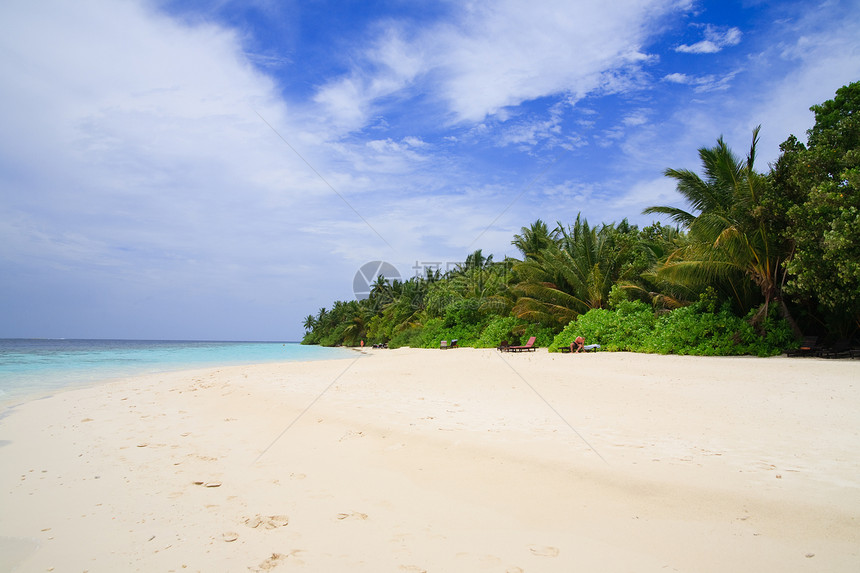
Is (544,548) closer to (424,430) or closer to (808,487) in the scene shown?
(808,487)

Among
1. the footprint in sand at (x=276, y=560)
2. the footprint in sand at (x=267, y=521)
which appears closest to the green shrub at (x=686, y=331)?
the footprint in sand at (x=267, y=521)

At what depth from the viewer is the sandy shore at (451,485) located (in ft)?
9.31

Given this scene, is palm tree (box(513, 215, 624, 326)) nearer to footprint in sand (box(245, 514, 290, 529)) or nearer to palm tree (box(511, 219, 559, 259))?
palm tree (box(511, 219, 559, 259))

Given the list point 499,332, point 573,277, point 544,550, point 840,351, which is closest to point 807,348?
point 840,351

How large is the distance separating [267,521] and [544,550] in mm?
1967

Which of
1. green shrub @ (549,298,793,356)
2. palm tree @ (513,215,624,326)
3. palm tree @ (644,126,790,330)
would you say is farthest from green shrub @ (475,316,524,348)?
palm tree @ (644,126,790,330)

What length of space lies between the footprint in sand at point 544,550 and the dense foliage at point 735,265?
38.3 ft

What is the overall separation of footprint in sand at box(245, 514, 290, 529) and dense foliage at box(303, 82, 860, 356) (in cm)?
1287

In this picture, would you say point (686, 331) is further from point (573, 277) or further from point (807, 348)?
point (573, 277)

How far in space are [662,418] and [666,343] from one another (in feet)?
32.3

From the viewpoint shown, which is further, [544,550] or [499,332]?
[499,332]

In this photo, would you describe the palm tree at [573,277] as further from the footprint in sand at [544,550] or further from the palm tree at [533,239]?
the footprint in sand at [544,550]

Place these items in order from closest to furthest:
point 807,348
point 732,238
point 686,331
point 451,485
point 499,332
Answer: point 451,485
point 807,348
point 732,238
point 686,331
point 499,332

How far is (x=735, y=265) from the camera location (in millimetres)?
13875
